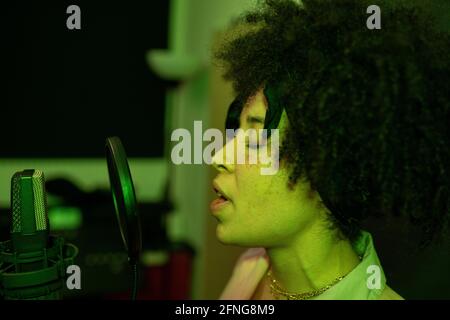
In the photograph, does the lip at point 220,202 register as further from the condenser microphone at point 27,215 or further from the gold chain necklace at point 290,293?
the condenser microphone at point 27,215

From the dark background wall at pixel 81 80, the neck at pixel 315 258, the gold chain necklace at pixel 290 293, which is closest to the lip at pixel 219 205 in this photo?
the neck at pixel 315 258

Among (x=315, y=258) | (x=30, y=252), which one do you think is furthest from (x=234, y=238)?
(x=30, y=252)

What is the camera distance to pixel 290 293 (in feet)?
3.36

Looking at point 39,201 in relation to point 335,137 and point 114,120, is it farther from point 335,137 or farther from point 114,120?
point 114,120

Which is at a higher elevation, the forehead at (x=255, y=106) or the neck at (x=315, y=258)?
the forehead at (x=255, y=106)

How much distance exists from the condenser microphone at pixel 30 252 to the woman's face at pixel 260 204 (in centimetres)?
36

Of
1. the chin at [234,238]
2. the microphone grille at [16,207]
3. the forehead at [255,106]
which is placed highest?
the forehead at [255,106]

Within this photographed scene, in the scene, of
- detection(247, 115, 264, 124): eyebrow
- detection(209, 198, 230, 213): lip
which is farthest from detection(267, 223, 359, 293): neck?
detection(247, 115, 264, 124): eyebrow

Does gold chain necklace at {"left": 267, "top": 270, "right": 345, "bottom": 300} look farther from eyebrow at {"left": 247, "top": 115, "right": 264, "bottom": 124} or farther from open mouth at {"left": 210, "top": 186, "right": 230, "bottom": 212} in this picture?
eyebrow at {"left": 247, "top": 115, "right": 264, "bottom": 124}

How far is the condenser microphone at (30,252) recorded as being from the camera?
0.71 metres

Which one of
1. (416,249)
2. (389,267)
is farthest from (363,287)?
(389,267)

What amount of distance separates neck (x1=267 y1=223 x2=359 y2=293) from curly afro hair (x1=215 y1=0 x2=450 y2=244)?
0.21 feet

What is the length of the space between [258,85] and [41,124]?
6.57 ft

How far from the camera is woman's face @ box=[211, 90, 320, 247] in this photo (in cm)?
93
